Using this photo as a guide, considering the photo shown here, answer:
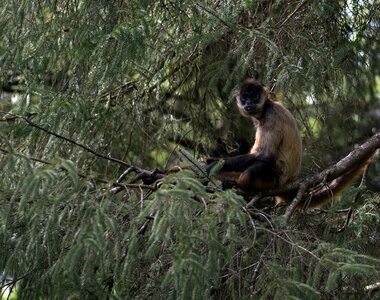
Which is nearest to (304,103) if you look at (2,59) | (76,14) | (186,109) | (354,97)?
(354,97)

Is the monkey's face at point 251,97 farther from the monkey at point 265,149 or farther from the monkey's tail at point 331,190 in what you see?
the monkey's tail at point 331,190

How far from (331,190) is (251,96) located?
4.29 feet

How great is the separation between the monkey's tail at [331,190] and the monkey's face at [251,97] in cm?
97

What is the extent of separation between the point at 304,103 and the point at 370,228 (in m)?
2.02

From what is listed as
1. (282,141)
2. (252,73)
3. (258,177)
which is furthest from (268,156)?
(252,73)

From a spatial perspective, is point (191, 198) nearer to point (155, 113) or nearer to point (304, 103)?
point (155, 113)

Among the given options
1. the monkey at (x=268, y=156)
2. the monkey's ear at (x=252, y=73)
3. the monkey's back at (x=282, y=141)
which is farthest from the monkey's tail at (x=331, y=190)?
the monkey's ear at (x=252, y=73)

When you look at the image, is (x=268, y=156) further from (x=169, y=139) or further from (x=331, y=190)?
(x=169, y=139)

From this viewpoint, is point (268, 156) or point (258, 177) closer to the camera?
point (258, 177)

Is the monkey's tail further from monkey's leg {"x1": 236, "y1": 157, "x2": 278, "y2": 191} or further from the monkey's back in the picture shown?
the monkey's back

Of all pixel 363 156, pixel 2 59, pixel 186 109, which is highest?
pixel 2 59

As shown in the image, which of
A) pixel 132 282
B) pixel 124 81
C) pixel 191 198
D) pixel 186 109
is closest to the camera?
pixel 191 198

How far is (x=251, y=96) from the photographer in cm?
782

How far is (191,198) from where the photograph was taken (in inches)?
173
